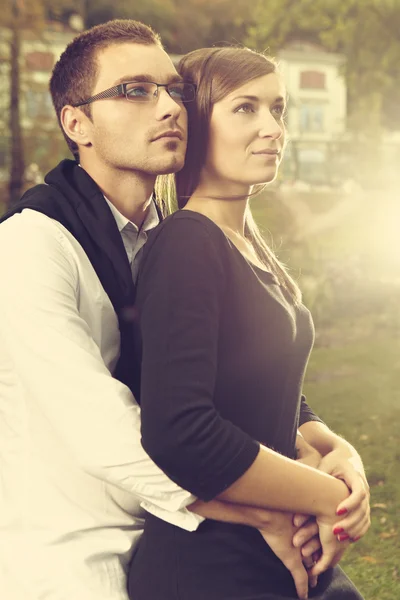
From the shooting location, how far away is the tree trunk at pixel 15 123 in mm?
16875

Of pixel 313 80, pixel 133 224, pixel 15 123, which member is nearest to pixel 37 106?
pixel 15 123

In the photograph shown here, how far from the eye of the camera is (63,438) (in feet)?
7.19

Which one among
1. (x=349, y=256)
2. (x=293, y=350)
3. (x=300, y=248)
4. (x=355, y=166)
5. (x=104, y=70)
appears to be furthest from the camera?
(x=355, y=166)

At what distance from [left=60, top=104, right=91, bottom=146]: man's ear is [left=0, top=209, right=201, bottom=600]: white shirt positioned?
0.53 m

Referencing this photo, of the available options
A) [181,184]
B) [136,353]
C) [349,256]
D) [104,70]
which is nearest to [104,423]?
[136,353]

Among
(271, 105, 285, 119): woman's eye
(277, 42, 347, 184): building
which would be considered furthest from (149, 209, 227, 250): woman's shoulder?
(277, 42, 347, 184): building

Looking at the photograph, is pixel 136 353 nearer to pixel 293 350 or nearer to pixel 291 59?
pixel 293 350

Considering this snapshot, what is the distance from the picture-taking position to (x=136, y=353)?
228 centimetres

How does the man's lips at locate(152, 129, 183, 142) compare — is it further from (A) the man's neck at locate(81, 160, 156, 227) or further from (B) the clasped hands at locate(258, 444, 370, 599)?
(B) the clasped hands at locate(258, 444, 370, 599)

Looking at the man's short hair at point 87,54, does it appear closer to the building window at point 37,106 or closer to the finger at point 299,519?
the finger at point 299,519

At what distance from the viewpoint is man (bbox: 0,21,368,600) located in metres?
2.12

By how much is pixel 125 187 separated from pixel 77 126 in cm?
29

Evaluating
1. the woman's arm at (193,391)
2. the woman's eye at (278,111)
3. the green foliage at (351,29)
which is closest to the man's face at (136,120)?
the woman's eye at (278,111)

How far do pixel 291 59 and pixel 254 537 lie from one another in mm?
31056
